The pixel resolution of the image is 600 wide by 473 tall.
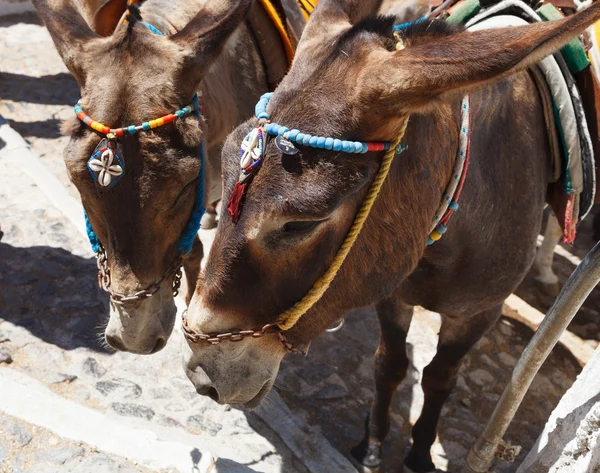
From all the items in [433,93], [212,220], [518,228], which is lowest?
[212,220]

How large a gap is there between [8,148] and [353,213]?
5.53m

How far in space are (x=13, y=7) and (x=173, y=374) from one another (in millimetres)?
8245

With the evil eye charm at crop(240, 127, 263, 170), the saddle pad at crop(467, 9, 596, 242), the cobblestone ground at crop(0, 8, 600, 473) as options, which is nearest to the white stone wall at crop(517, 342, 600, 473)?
the saddle pad at crop(467, 9, 596, 242)

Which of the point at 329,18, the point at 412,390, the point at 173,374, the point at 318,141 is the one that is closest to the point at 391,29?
the point at 329,18

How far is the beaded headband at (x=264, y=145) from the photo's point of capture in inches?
80.2

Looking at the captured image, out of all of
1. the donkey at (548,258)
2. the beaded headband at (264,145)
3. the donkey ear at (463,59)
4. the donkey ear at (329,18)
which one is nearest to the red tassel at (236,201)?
the beaded headband at (264,145)

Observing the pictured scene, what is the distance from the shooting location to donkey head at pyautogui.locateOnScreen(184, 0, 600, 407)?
196 cm

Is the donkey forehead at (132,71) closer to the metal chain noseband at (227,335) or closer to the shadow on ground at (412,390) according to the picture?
the metal chain noseband at (227,335)

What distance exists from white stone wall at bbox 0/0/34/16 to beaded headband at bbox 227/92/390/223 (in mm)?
9753

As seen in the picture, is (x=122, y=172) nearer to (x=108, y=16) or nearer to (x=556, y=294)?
(x=108, y=16)

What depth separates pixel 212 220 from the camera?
6.00 meters

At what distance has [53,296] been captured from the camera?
5.05 m

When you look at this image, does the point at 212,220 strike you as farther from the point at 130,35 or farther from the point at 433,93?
the point at 433,93

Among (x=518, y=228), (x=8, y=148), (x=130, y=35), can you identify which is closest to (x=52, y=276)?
(x=8, y=148)
